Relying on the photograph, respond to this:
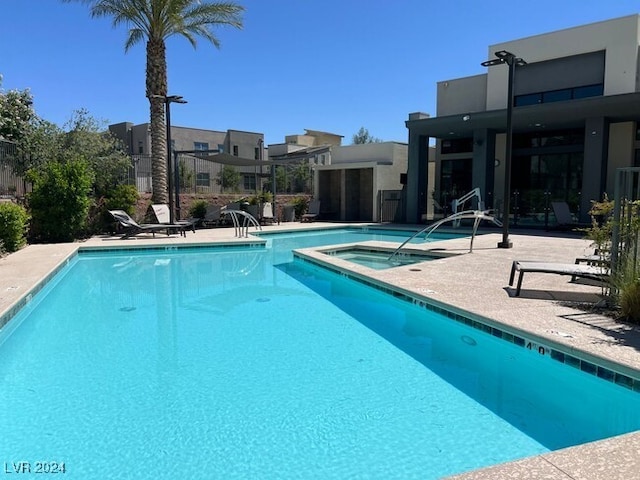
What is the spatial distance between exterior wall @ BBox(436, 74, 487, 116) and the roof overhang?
1.76m

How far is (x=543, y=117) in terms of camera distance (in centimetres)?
1545

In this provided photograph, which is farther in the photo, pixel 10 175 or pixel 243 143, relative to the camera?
pixel 243 143

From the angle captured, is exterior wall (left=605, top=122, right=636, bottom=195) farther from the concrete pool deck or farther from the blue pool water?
the concrete pool deck

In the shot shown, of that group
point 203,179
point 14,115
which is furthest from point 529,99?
point 203,179

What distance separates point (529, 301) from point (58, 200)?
41.9 ft

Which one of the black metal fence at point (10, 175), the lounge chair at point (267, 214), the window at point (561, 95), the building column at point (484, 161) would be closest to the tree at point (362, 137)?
the lounge chair at point (267, 214)

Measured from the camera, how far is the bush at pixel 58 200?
13.3 meters

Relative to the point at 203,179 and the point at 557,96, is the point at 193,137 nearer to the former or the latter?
the point at 203,179

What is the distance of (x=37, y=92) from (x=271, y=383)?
2267 cm

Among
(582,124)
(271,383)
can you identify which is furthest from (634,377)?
(582,124)

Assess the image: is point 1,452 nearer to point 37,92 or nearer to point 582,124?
point 582,124

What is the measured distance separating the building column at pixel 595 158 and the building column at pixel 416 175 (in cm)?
601

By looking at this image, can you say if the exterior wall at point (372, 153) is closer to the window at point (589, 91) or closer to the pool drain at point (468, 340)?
the window at point (589, 91)

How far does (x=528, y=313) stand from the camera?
5328 mm
